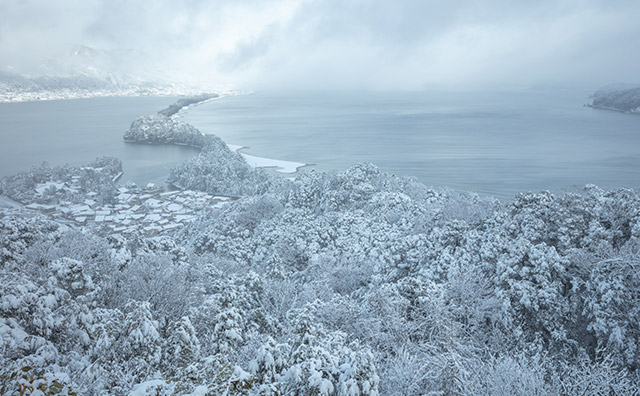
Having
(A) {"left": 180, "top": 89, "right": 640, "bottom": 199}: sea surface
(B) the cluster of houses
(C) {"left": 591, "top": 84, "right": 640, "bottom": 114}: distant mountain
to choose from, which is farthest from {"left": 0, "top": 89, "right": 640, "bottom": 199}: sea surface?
(B) the cluster of houses

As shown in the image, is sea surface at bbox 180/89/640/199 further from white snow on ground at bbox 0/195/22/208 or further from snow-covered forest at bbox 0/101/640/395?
white snow on ground at bbox 0/195/22/208

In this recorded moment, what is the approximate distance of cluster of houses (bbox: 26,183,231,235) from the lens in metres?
35.0

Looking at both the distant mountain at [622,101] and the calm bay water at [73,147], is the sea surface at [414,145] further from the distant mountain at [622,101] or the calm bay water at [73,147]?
the distant mountain at [622,101]

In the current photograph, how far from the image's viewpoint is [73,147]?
214ft

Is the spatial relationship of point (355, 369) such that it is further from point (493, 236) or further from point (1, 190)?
point (1, 190)

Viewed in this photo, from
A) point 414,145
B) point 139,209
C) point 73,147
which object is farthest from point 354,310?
point 73,147

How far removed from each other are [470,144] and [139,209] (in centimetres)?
5567

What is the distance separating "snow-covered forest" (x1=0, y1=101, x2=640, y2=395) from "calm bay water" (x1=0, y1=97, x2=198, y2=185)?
4249cm

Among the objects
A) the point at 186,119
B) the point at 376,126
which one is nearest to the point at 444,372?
the point at 376,126

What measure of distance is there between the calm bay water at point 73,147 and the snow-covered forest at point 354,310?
42495 millimetres

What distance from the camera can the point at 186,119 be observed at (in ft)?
352

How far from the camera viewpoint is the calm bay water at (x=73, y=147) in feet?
173

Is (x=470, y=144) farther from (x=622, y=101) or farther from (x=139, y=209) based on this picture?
(x=622, y=101)

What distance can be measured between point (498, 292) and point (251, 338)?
6.70 metres
